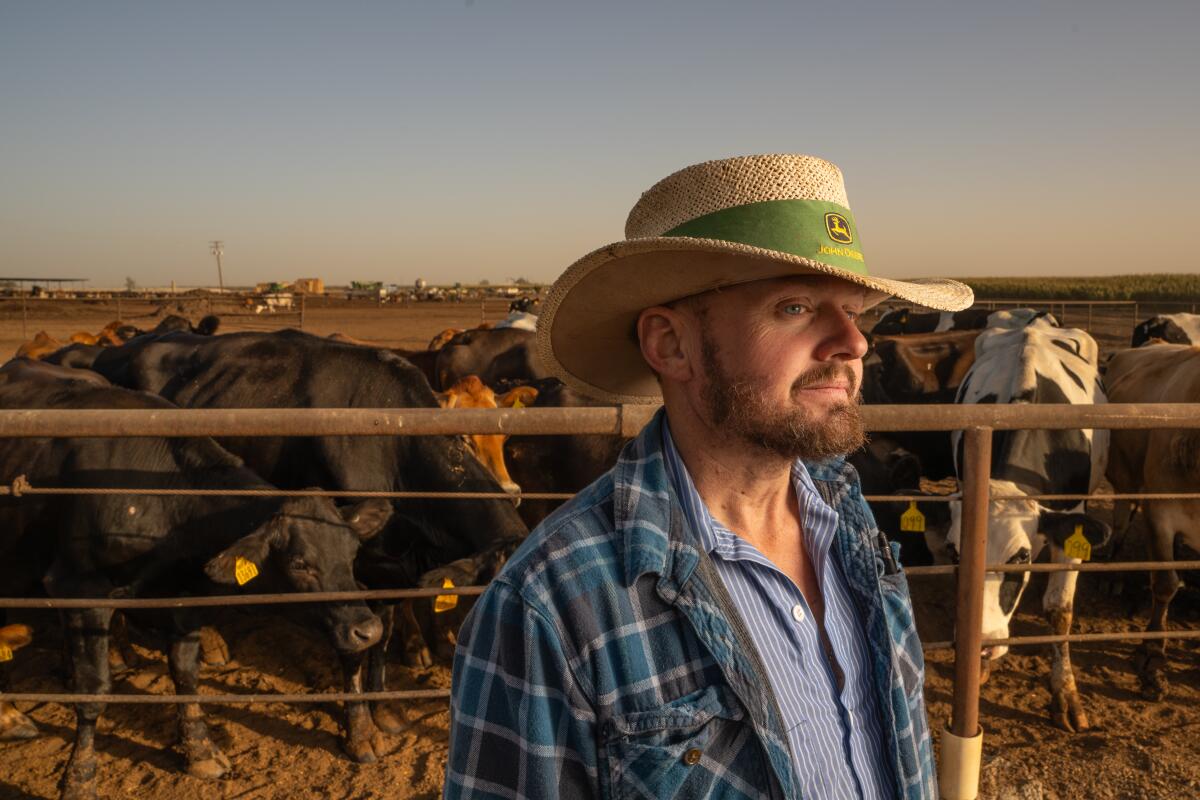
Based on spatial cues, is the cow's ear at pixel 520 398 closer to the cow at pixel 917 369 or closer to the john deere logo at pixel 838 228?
the cow at pixel 917 369

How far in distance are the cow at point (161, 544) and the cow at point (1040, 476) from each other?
3013mm

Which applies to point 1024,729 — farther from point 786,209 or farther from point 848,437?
point 786,209

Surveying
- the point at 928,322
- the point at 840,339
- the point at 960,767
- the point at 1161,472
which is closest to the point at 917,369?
the point at 1161,472

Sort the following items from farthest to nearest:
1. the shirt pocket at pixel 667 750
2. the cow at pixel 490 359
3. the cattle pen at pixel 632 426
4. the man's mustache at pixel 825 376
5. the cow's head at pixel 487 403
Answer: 1. the cow at pixel 490 359
2. the cow's head at pixel 487 403
3. the cattle pen at pixel 632 426
4. the man's mustache at pixel 825 376
5. the shirt pocket at pixel 667 750

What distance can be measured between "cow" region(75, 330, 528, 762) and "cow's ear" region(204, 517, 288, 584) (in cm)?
80

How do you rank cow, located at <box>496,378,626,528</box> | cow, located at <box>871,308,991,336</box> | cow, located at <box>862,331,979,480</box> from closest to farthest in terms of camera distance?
cow, located at <box>496,378,626,528</box> < cow, located at <box>862,331,979,480</box> < cow, located at <box>871,308,991,336</box>

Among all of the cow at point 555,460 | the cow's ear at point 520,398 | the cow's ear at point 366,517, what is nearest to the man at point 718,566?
the cow's ear at point 366,517

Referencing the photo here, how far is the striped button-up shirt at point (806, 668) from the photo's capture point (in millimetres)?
1310

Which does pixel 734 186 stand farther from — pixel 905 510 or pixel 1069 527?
pixel 905 510

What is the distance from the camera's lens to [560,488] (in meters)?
7.15

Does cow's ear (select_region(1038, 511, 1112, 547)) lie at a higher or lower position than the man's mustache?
lower

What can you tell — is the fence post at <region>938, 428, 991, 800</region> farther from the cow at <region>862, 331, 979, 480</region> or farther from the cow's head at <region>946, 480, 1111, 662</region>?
the cow at <region>862, 331, 979, 480</region>

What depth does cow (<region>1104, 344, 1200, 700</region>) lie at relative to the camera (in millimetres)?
5160

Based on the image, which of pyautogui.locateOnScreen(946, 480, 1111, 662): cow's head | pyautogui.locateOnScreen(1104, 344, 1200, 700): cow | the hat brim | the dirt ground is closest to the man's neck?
the hat brim
